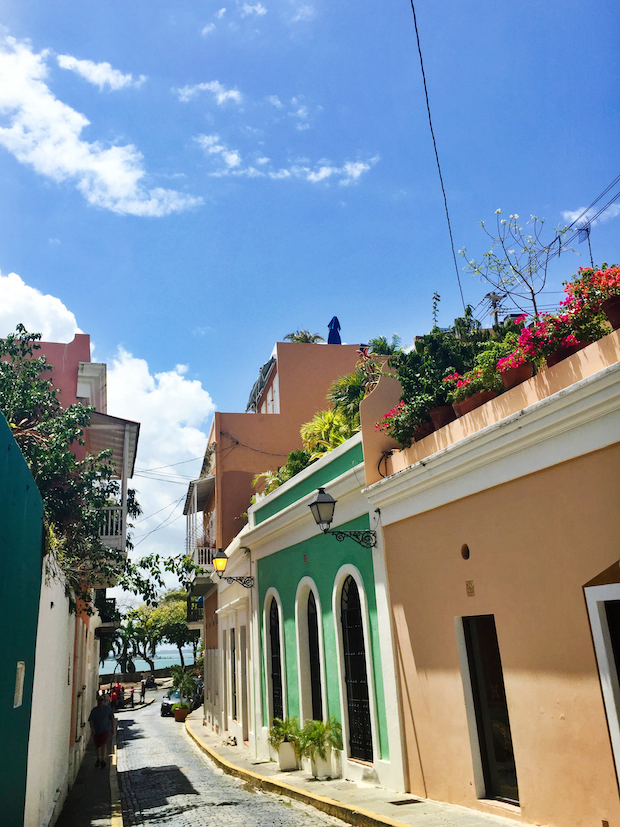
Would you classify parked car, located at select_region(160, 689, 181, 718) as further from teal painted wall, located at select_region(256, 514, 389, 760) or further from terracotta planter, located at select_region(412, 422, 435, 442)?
terracotta planter, located at select_region(412, 422, 435, 442)

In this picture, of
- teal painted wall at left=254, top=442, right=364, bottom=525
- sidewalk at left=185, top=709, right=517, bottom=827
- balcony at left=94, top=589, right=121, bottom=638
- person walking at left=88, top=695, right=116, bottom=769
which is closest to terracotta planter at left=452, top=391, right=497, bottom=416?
teal painted wall at left=254, top=442, right=364, bottom=525

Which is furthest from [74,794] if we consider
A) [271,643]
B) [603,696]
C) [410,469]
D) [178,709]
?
[178,709]

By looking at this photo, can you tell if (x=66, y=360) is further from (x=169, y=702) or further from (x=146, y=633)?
(x=146, y=633)

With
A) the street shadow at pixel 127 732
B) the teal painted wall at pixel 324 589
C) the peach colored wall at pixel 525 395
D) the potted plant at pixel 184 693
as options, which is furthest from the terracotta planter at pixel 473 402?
the potted plant at pixel 184 693

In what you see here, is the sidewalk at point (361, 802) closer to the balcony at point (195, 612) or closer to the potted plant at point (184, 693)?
the balcony at point (195, 612)

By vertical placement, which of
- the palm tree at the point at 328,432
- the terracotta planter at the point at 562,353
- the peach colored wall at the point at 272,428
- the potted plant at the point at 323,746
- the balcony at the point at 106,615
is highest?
the peach colored wall at the point at 272,428

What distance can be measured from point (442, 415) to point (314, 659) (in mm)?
5994

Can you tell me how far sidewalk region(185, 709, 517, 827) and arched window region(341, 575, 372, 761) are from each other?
545mm

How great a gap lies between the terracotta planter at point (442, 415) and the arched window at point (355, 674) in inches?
126

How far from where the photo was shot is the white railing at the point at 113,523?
1423 centimetres

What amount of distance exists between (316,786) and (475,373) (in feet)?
21.9

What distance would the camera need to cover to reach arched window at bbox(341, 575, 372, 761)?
980 cm

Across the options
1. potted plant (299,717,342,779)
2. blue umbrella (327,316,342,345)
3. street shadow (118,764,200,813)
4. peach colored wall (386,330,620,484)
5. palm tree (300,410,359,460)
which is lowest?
street shadow (118,764,200,813)

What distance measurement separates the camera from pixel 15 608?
18.0ft
